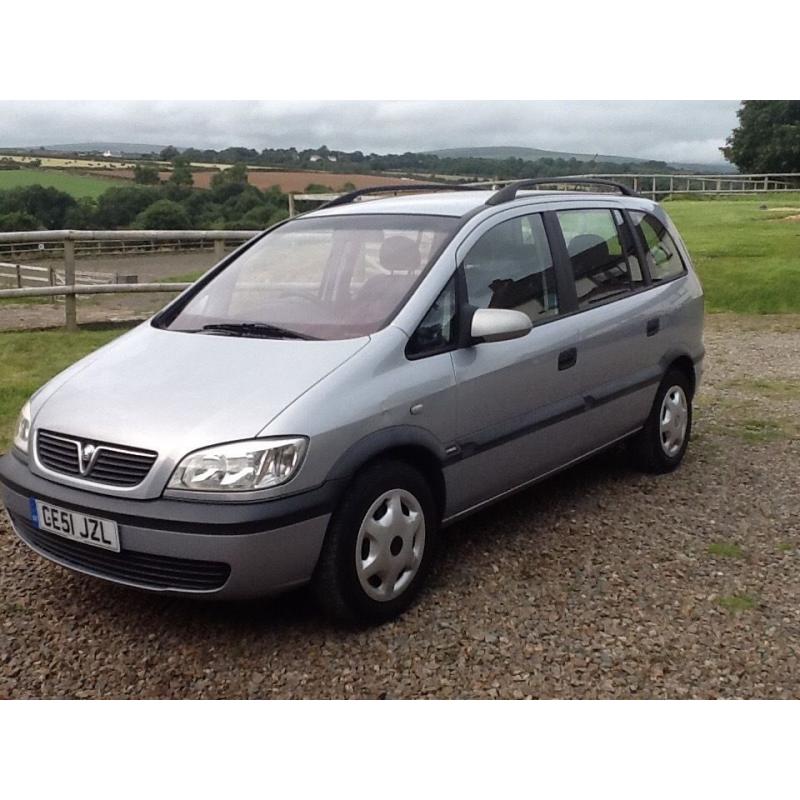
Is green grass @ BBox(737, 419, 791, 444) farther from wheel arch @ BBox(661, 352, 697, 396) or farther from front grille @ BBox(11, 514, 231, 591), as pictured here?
front grille @ BBox(11, 514, 231, 591)

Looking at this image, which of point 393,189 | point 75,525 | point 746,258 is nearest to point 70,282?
point 393,189

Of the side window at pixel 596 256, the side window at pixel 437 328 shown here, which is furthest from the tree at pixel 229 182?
the side window at pixel 437 328

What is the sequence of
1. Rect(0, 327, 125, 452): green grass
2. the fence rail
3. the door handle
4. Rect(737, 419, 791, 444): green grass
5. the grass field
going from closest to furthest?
the door handle
Rect(737, 419, 791, 444): green grass
Rect(0, 327, 125, 452): green grass
the grass field
the fence rail

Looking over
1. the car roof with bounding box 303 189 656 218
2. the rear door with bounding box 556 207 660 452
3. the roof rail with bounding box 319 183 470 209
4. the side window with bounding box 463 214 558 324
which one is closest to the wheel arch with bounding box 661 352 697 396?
the rear door with bounding box 556 207 660 452

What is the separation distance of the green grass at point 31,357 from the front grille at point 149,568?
305cm

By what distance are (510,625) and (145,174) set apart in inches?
581

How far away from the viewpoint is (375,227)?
15.6 feet

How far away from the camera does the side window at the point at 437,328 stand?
4.02m

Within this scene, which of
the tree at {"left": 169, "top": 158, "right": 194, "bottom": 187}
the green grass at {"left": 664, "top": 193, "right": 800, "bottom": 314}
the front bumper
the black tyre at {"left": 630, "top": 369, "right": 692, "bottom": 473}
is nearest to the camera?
the front bumper

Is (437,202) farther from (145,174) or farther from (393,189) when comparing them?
(145,174)

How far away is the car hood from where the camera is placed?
344cm

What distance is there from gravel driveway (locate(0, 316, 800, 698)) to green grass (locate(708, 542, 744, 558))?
0.5 inches

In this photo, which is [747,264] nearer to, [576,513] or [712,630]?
[576,513]
